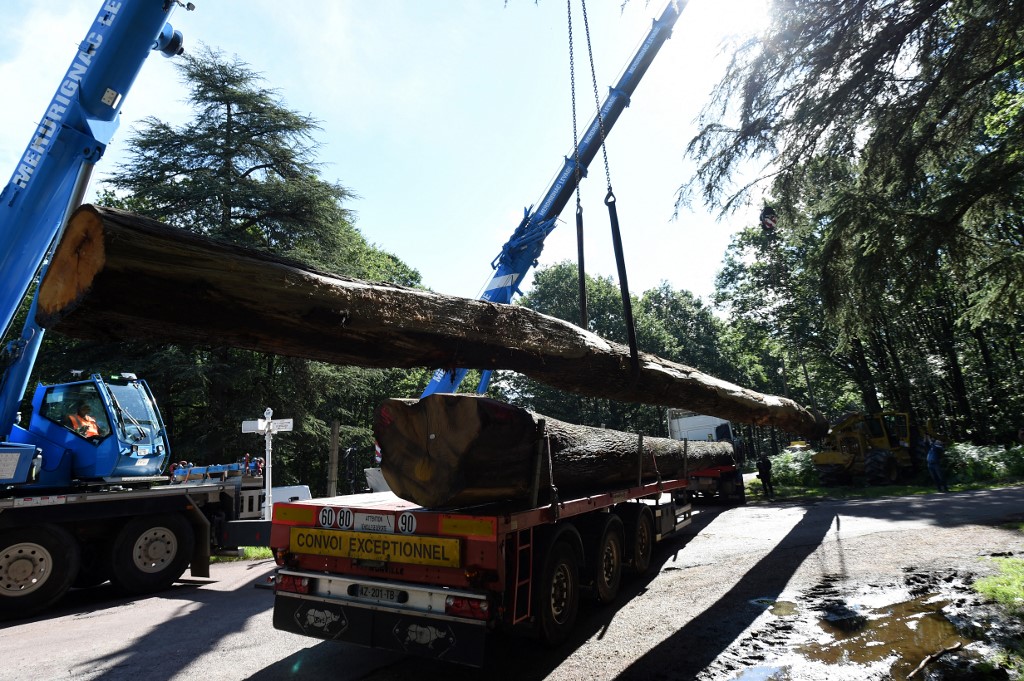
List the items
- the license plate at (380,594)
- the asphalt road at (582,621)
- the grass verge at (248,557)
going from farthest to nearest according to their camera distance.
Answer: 1. the grass verge at (248,557)
2. the asphalt road at (582,621)
3. the license plate at (380,594)

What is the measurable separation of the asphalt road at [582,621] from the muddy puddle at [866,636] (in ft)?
0.75

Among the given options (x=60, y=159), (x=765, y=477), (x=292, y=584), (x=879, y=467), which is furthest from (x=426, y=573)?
(x=879, y=467)

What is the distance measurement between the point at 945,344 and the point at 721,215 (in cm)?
2553

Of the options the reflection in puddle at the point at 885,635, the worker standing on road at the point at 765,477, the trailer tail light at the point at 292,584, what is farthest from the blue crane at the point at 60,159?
the worker standing on road at the point at 765,477

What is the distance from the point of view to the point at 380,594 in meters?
4.30

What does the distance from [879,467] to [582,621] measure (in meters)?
15.8

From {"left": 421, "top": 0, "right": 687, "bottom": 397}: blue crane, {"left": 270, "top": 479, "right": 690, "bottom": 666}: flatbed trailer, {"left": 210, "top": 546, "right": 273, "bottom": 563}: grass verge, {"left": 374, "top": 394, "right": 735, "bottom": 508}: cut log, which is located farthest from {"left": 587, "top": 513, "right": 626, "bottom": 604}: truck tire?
{"left": 210, "top": 546, "right": 273, "bottom": 563}: grass verge

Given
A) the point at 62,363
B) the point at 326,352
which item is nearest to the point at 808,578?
the point at 326,352

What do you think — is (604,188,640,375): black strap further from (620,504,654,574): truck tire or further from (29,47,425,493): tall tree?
(29,47,425,493): tall tree

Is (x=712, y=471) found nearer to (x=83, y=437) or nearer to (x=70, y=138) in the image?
(x=83, y=437)

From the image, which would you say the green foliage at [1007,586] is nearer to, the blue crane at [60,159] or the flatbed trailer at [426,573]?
the flatbed trailer at [426,573]

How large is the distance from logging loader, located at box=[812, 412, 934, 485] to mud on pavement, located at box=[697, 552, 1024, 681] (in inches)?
509

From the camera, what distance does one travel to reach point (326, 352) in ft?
10.4

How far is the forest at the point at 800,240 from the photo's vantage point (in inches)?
220
